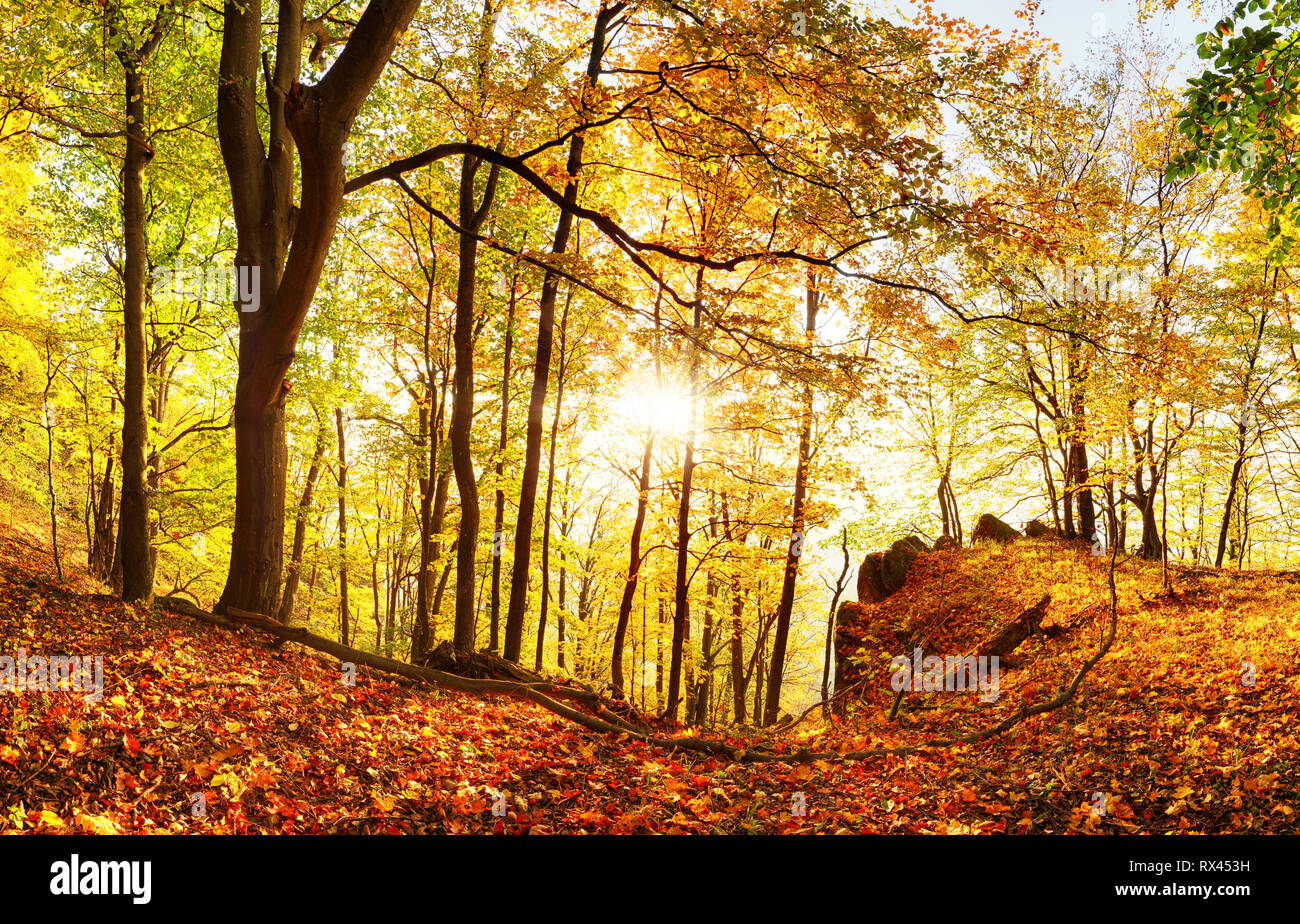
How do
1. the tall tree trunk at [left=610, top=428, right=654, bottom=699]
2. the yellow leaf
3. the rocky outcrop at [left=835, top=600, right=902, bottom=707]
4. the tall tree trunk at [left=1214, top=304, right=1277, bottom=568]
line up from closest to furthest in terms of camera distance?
the yellow leaf, the tall tree trunk at [left=1214, top=304, right=1277, bottom=568], the tall tree trunk at [left=610, top=428, right=654, bottom=699], the rocky outcrop at [left=835, top=600, right=902, bottom=707]

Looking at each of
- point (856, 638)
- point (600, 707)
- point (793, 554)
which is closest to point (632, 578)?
point (793, 554)

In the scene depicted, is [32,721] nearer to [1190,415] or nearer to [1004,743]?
[1004,743]

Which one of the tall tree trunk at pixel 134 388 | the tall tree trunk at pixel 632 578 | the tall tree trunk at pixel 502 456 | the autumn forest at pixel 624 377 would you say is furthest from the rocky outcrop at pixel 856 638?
the tall tree trunk at pixel 134 388

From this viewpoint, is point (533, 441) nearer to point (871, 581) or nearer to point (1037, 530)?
point (871, 581)

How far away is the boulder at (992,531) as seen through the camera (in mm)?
20094

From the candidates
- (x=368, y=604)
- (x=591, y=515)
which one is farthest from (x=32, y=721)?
(x=368, y=604)

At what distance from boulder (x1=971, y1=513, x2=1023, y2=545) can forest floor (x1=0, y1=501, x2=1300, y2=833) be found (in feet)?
36.9

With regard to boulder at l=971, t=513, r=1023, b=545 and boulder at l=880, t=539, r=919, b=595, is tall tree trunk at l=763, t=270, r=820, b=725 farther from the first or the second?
boulder at l=971, t=513, r=1023, b=545

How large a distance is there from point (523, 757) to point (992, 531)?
18478 mm

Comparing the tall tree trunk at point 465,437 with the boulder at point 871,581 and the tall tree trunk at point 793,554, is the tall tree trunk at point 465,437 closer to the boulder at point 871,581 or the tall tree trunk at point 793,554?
the tall tree trunk at point 793,554

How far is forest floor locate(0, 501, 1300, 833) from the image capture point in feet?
12.2

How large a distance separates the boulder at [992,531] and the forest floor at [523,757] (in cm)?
1123

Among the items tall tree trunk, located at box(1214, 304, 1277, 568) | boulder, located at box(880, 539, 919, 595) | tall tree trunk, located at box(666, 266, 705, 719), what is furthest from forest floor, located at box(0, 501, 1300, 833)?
boulder, located at box(880, 539, 919, 595)

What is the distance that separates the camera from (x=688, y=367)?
14391 mm
